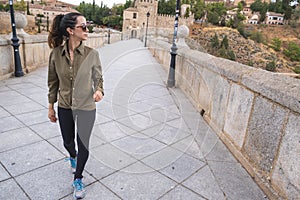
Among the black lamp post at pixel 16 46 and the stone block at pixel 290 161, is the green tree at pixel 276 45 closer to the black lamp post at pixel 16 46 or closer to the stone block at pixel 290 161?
the black lamp post at pixel 16 46

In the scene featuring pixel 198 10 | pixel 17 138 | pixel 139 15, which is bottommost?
pixel 17 138

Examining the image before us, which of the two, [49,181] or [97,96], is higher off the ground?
[97,96]

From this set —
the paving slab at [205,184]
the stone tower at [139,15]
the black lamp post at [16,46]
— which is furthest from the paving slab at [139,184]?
the stone tower at [139,15]

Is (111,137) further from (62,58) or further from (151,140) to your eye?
(62,58)

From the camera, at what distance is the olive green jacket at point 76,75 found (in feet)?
7.14

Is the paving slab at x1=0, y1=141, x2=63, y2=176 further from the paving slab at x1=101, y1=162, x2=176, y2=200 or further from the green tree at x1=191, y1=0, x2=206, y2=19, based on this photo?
the green tree at x1=191, y1=0, x2=206, y2=19

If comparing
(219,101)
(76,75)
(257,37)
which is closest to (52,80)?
(76,75)

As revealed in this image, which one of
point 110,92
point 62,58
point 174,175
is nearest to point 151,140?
point 174,175

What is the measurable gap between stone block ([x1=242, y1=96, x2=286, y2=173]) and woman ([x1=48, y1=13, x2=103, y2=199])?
1.76 metres

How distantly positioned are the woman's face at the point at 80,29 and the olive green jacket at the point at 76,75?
92 mm

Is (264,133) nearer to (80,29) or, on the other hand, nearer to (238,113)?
(238,113)

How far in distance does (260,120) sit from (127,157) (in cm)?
175

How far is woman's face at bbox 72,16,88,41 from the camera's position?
2096 mm

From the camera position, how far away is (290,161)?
2133 mm
